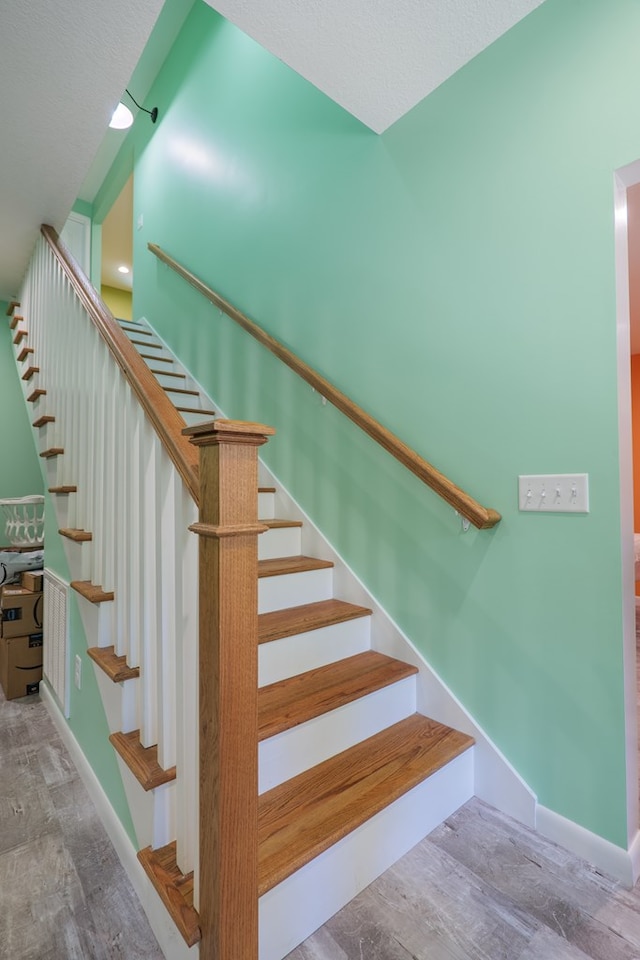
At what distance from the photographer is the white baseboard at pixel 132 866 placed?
97 cm

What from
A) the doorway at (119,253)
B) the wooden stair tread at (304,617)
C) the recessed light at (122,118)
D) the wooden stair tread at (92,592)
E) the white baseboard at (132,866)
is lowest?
the white baseboard at (132,866)

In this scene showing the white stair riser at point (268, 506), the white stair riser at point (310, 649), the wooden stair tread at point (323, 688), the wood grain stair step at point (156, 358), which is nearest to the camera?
the wooden stair tread at point (323, 688)

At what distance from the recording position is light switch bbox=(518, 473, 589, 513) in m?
1.27

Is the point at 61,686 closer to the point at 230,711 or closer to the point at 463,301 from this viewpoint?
the point at 230,711

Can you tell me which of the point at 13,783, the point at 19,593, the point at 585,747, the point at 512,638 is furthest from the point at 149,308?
the point at 585,747

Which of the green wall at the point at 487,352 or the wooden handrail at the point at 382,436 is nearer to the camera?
the green wall at the point at 487,352

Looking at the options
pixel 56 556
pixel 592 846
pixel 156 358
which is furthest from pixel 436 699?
pixel 156 358

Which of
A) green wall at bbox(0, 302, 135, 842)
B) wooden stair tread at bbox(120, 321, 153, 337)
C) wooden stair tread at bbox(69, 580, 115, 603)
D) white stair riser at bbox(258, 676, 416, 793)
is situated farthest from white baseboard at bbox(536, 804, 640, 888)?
wooden stair tread at bbox(120, 321, 153, 337)

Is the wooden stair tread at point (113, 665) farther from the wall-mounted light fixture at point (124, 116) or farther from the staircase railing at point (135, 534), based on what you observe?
the wall-mounted light fixture at point (124, 116)

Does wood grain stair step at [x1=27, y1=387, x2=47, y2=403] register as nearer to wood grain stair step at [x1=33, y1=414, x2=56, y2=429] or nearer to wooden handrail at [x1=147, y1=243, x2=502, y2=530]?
wood grain stair step at [x1=33, y1=414, x2=56, y2=429]

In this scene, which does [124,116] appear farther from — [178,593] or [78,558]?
[178,593]

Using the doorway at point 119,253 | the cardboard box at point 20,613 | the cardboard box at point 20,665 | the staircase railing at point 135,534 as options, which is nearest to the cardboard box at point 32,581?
the cardboard box at point 20,613

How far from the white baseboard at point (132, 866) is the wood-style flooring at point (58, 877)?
21 millimetres

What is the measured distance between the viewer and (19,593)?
95.6 inches
